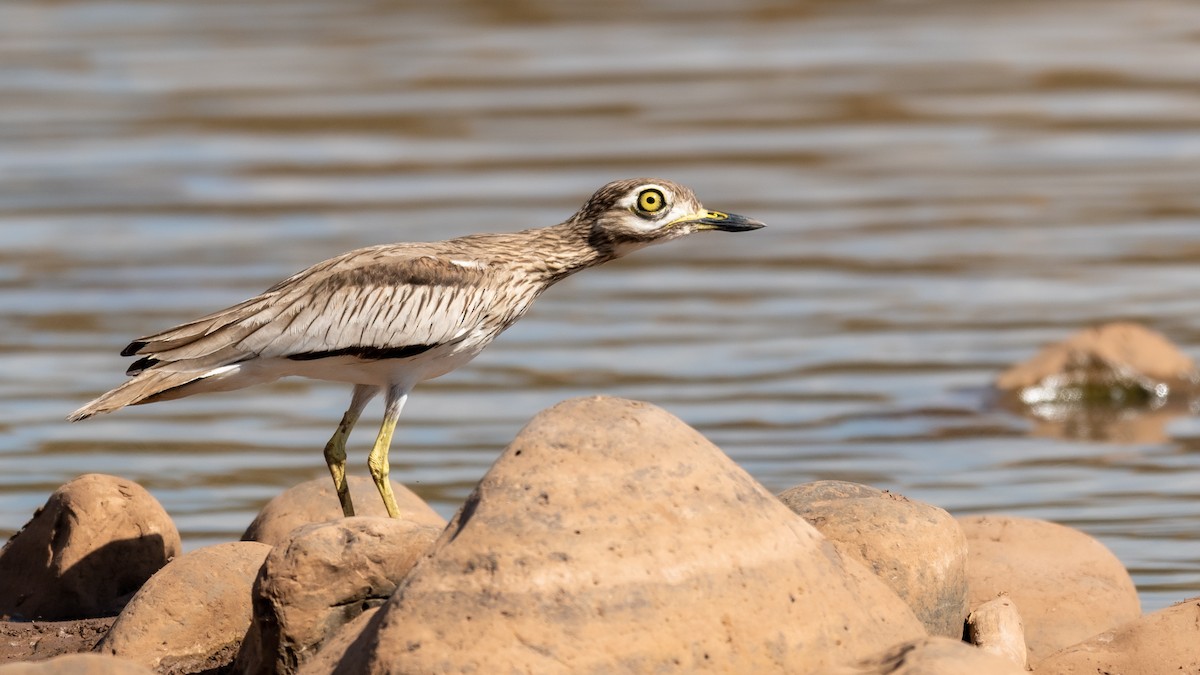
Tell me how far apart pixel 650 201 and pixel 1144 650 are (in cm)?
332

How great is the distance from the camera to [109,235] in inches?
724

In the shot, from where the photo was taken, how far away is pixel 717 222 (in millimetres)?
10148

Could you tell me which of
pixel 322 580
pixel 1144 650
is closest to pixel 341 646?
pixel 322 580

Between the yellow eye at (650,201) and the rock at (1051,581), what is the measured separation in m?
2.12

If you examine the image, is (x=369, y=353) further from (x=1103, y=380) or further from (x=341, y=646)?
(x=1103, y=380)

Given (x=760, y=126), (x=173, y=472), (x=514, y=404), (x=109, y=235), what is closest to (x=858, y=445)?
(x=514, y=404)

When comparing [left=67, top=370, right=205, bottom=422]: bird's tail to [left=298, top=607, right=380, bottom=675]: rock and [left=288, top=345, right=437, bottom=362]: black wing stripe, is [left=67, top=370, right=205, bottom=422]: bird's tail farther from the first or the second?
[left=298, top=607, right=380, bottom=675]: rock

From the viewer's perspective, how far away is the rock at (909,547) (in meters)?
7.80

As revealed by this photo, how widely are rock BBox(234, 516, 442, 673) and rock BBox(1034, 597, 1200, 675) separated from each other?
2370 mm

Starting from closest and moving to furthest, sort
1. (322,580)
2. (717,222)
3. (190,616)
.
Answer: (322,580) < (190,616) < (717,222)

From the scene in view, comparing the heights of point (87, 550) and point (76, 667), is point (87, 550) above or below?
below

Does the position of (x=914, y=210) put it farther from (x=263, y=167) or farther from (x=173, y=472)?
(x=173, y=472)

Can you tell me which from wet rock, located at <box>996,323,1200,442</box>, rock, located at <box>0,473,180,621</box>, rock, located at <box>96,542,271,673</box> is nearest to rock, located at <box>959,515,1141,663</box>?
rock, located at <box>96,542,271,673</box>

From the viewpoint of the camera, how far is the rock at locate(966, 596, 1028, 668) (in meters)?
7.78
